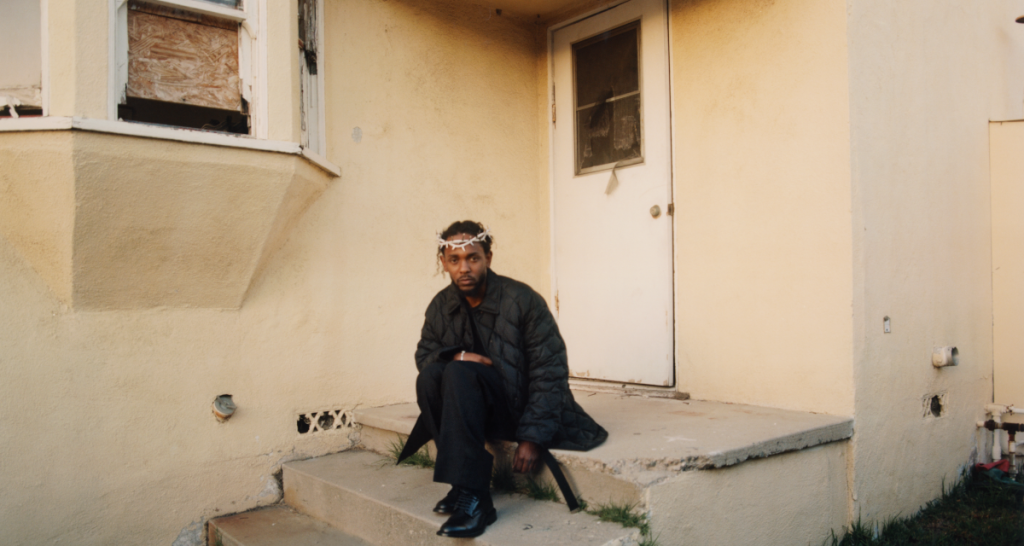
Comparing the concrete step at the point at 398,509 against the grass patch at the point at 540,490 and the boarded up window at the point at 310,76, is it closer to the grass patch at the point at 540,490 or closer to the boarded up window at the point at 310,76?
the grass patch at the point at 540,490

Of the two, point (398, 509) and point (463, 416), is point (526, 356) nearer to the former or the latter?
point (463, 416)

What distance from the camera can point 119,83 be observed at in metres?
3.42

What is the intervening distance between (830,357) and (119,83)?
4.07 m

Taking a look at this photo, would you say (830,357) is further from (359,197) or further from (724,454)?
(359,197)

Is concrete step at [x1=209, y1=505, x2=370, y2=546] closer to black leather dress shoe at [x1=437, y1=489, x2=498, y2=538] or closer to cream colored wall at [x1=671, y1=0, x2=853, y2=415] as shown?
black leather dress shoe at [x1=437, y1=489, x2=498, y2=538]

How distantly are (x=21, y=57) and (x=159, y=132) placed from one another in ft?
2.51

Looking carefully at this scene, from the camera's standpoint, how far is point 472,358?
3211 millimetres

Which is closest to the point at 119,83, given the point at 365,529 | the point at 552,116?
the point at 365,529

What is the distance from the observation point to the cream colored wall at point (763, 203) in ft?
12.6

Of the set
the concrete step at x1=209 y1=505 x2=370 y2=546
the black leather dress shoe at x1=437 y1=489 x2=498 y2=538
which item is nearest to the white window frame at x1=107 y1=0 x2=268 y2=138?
the concrete step at x1=209 y1=505 x2=370 y2=546

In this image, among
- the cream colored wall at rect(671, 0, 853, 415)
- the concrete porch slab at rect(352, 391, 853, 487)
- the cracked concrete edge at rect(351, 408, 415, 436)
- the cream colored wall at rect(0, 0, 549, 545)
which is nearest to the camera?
the concrete porch slab at rect(352, 391, 853, 487)

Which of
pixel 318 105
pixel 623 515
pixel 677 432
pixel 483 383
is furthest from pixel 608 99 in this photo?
pixel 623 515

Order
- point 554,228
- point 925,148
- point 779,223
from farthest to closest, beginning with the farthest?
point 554,228 → point 925,148 → point 779,223

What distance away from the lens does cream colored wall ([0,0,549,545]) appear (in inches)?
136
